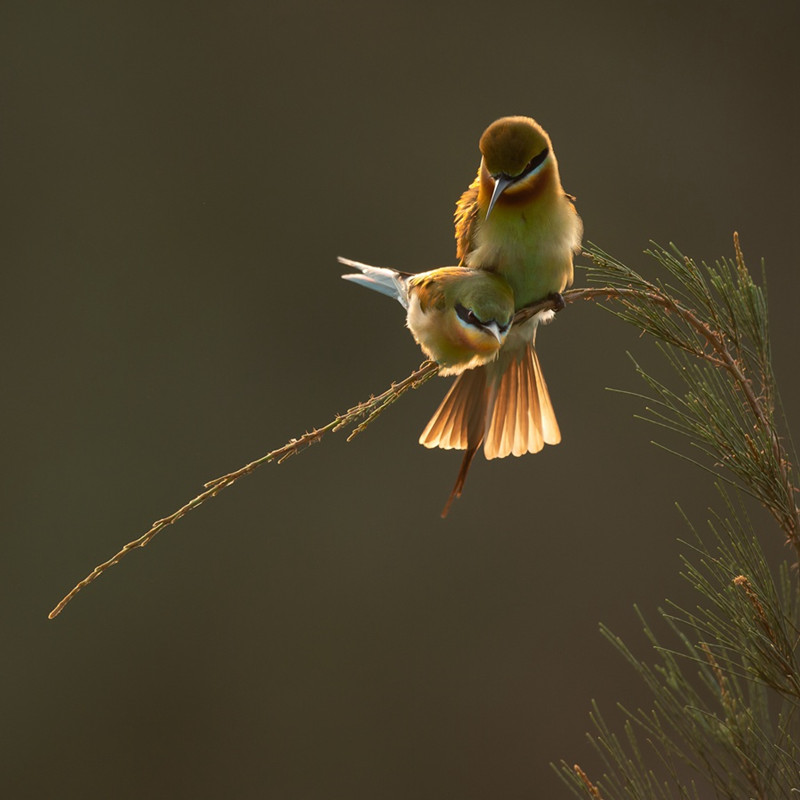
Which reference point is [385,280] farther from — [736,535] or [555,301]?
[736,535]

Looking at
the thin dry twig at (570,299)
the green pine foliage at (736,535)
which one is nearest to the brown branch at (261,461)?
the thin dry twig at (570,299)

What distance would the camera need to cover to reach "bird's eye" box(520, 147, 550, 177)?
2.83 feet

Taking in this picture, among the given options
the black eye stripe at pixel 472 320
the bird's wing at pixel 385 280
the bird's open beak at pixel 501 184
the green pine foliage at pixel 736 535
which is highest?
the bird's open beak at pixel 501 184

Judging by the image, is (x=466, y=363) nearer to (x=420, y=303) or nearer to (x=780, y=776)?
(x=420, y=303)

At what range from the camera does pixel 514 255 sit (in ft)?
2.94

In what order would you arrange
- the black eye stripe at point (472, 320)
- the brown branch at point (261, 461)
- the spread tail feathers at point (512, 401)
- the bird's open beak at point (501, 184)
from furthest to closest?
1. the spread tail feathers at point (512, 401)
2. the bird's open beak at point (501, 184)
3. the black eye stripe at point (472, 320)
4. the brown branch at point (261, 461)

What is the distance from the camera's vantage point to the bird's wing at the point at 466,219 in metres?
0.98

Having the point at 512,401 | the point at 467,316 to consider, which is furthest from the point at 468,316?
the point at 512,401

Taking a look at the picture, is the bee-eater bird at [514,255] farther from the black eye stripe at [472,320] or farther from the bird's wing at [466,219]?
the black eye stripe at [472,320]

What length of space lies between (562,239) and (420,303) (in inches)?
7.4

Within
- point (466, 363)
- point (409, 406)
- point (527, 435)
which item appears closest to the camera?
point (466, 363)

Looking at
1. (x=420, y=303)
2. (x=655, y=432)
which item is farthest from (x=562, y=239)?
(x=655, y=432)

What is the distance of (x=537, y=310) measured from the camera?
0.88 metres

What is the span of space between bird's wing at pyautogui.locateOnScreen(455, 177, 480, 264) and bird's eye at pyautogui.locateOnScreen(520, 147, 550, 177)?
0.35 feet
